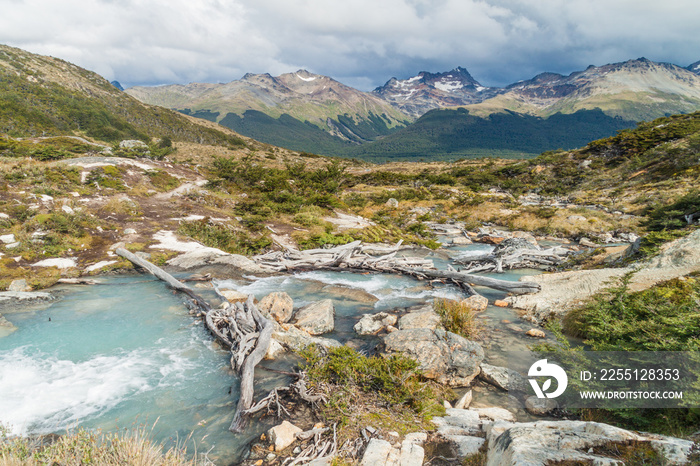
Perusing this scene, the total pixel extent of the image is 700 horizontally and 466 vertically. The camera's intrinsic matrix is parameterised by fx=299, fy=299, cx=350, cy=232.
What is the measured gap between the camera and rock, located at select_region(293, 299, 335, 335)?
34.4 feet

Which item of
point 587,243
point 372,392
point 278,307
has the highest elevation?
point 587,243

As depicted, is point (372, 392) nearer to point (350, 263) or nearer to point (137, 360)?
point (137, 360)

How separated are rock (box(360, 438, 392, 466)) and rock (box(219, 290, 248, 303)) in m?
8.87

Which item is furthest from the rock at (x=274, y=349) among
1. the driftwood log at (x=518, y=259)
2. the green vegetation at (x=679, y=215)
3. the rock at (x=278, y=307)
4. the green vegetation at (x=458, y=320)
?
the green vegetation at (x=679, y=215)

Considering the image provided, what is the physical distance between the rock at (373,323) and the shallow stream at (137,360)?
0.39 metres

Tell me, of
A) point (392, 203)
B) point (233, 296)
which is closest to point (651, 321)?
point (233, 296)

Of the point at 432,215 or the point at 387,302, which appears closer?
the point at 387,302

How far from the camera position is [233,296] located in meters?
12.8

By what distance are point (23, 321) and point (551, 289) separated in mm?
19757

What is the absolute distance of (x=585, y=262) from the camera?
16391 millimetres

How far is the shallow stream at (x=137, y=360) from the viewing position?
6488 mm

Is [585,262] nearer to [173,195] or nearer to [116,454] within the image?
[116,454]

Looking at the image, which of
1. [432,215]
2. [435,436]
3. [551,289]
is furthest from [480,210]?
[435,436]

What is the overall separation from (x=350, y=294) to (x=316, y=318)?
146 inches
